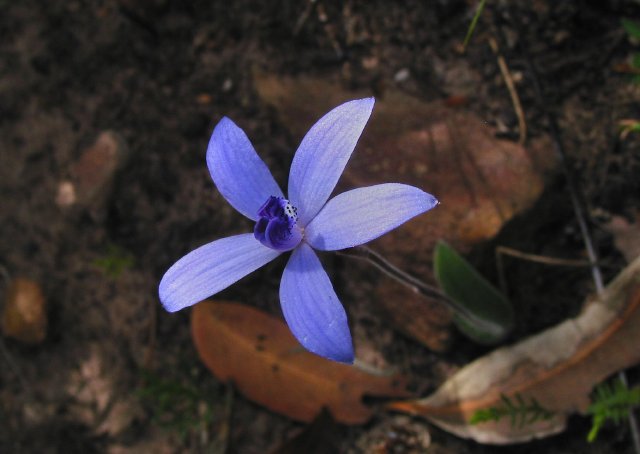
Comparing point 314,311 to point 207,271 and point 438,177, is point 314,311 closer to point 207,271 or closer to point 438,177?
point 207,271

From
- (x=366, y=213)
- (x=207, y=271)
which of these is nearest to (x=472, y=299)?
(x=366, y=213)

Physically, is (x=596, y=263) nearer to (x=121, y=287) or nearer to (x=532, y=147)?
(x=532, y=147)

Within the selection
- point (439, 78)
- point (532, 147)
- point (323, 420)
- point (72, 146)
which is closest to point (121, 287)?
point (72, 146)

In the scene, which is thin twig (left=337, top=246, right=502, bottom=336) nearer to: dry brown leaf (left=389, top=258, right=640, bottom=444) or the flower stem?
the flower stem

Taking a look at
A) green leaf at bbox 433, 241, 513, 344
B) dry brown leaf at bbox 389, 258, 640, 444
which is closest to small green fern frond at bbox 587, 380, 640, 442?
dry brown leaf at bbox 389, 258, 640, 444

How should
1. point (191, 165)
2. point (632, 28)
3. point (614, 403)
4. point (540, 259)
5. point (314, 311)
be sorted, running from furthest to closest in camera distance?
point (191, 165), point (540, 259), point (632, 28), point (614, 403), point (314, 311)

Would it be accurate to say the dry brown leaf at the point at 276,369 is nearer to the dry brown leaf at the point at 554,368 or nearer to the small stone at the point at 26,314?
the dry brown leaf at the point at 554,368
